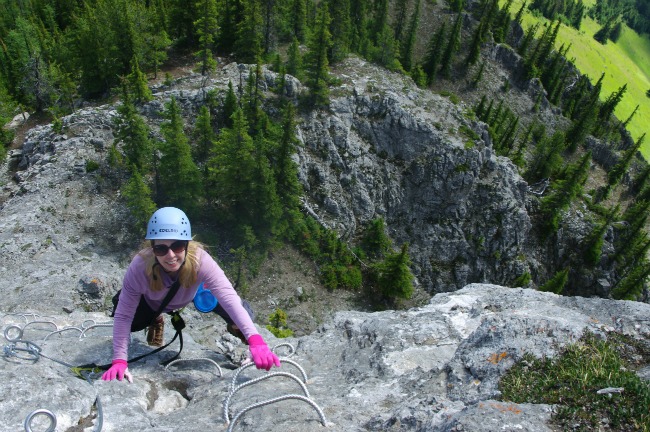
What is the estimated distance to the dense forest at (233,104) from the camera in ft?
86.8

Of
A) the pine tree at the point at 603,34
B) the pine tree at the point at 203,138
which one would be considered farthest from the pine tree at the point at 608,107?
the pine tree at the point at 203,138

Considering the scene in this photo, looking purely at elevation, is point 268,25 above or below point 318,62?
above

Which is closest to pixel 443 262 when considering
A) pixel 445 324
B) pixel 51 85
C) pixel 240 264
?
pixel 240 264

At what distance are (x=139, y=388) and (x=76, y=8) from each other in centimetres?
6292

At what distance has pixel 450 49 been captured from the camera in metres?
66.2

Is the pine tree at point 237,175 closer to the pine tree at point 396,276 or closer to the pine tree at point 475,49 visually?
the pine tree at point 396,276

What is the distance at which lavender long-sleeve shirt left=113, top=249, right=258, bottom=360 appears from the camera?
15.7 ft

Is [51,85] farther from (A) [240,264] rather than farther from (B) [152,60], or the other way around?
(A) [240,264]

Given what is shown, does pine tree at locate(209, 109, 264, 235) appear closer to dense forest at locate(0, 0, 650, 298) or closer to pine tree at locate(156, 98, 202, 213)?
dense forest at locate(0, 0, 650, 298)

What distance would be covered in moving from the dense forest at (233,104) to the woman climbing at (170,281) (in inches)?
780

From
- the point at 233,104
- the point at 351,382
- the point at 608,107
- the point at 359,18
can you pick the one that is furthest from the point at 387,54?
the point at 608,107

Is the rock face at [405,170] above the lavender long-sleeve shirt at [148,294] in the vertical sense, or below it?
below

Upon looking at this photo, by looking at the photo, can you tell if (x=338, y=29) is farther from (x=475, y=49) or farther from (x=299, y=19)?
(x=475, y=49)

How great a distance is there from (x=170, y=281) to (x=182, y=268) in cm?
40
